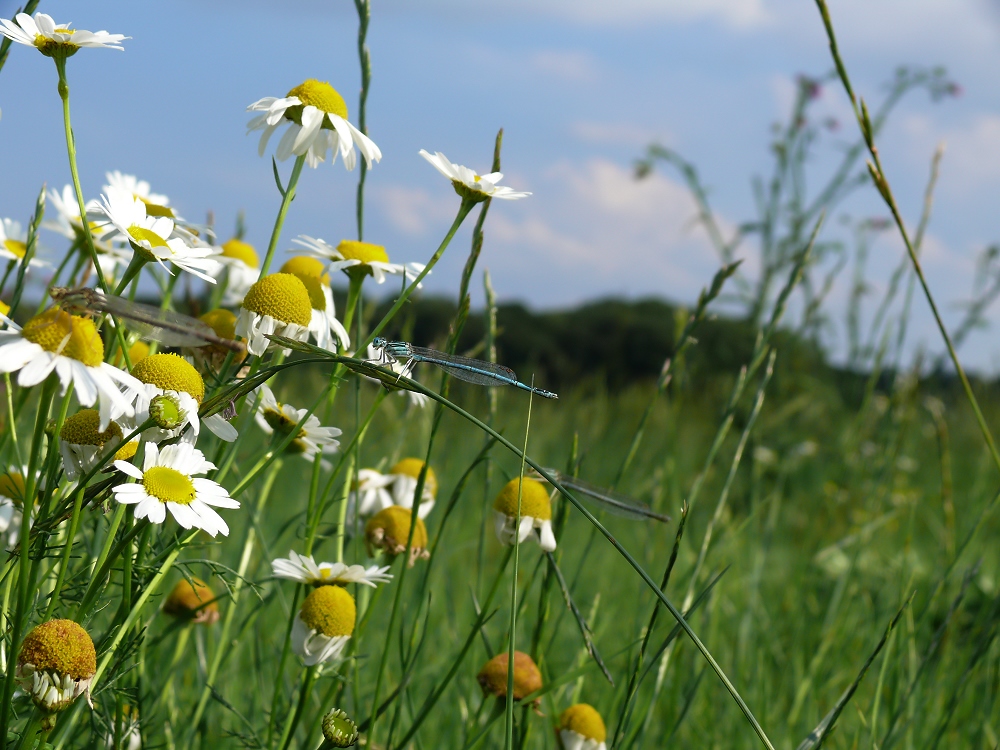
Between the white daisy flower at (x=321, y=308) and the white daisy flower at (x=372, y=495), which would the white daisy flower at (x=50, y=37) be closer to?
the white daisy flower at (x=321, y=308)

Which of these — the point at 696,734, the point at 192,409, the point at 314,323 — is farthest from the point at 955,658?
the point at 192,409

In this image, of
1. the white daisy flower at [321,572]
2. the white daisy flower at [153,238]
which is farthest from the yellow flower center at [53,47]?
the white daisy flower at [321,572]

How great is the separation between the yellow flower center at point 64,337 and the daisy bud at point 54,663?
26 cm

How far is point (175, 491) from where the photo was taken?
3.03ft

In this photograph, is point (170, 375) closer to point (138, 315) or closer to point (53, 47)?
point (138, 315)

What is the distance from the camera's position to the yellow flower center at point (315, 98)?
1.19 metres

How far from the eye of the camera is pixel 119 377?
2.89 feet

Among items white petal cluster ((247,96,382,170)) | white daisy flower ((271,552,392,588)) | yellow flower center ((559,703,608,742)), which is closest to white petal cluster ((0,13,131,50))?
white petal cluster ((247,96,382,170))

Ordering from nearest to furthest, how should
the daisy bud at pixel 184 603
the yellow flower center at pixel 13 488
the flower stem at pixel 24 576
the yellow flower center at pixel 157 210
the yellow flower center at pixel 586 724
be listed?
the flower stem at pixel 24 576, the yellow flower center at pixel 13 488, the yellow flower center at pixel 586 724, the yellow flower center at pixel 157 210, the daisy bud at pixel 184 603

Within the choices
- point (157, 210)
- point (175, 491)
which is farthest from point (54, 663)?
point (157, 210)

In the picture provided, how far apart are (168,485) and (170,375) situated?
0.11m

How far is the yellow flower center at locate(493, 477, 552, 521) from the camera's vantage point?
4.25 feet

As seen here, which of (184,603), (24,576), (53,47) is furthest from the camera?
(184,603)

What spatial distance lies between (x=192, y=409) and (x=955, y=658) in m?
2.35
